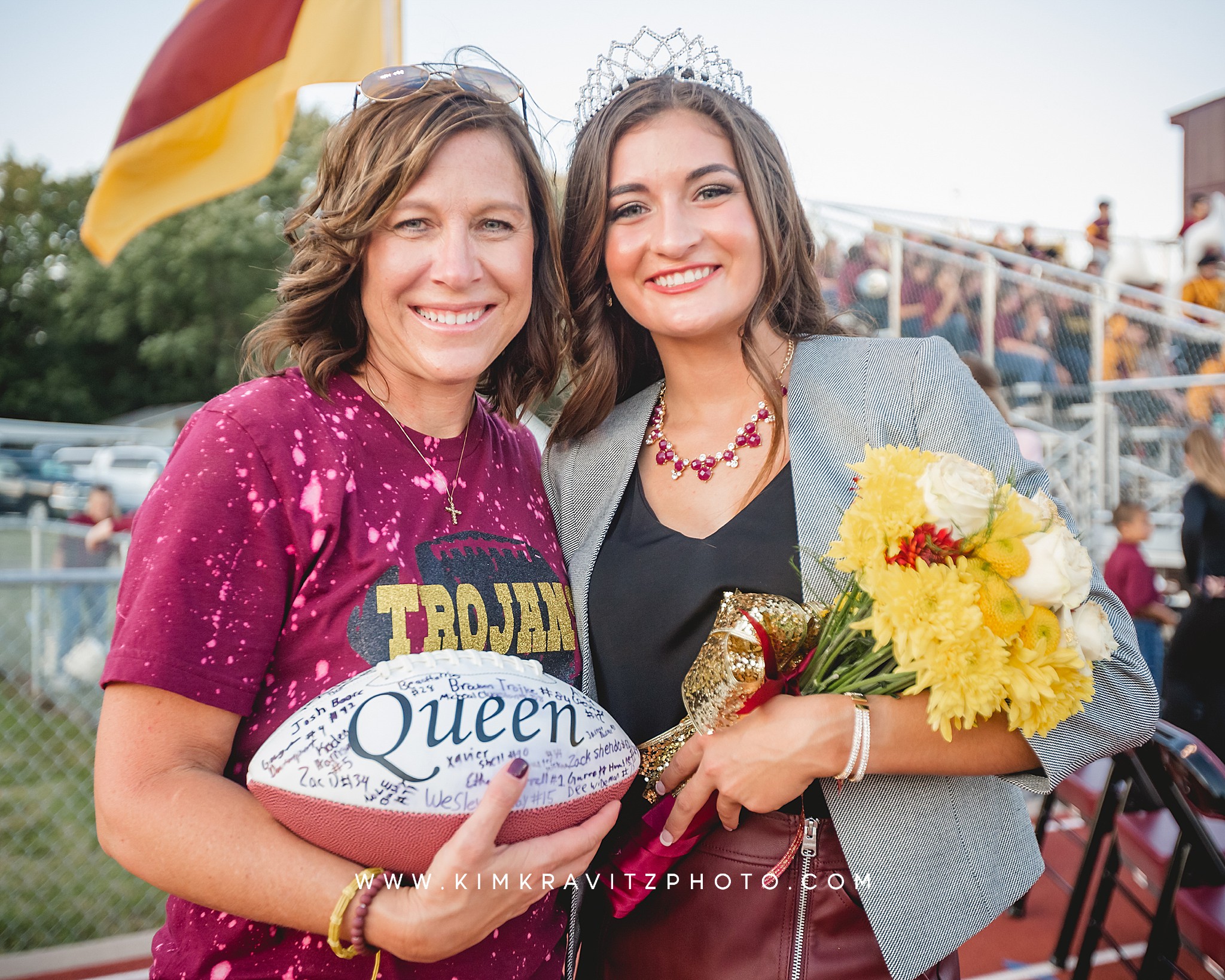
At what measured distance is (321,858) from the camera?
1358 mm

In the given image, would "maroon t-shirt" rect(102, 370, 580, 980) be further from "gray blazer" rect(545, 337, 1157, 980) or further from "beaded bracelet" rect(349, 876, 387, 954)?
"gray blazer" rect(545, 337, 1157, 980)

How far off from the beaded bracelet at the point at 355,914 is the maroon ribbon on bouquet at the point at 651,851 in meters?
0.58

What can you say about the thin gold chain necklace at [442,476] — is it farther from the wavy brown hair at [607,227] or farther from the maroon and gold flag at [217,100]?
the maroon and gold flag at [217,100]

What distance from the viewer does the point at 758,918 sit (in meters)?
1.68

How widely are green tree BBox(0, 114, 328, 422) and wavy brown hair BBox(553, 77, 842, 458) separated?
26.9 meters

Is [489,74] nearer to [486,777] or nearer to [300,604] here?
[300,604]

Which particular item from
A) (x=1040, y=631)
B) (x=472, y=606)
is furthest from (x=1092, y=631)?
(x=472, y=606)

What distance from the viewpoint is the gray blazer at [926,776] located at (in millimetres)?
1634

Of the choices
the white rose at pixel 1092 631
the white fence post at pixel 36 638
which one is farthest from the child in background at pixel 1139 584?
the white fence post at pixel 36 638

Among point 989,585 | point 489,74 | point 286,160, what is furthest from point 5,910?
point 286,160

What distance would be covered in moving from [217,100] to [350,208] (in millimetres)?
3390

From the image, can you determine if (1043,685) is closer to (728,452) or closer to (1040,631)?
(1040,631)

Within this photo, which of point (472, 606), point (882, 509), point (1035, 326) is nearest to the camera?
point (882, 509)

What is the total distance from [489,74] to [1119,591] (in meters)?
5.85
